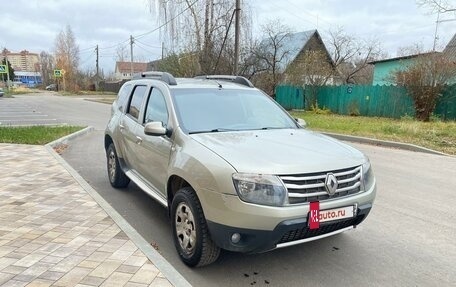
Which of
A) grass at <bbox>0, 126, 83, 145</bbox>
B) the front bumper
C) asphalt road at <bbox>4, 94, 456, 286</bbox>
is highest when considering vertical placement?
the front bumper

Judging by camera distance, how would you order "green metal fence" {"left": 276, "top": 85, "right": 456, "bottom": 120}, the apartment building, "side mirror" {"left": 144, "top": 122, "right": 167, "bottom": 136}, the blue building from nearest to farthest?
"side mirror" {"left": 144, "top": 122, "right": 167, "bottom": 136}
"green metal fence" {"left": 276, "top": 85, "right": 456, "bottom": 120}
the blue building
the apartment building

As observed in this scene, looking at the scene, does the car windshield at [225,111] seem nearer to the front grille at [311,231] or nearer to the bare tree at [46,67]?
the front grille at [311,231]

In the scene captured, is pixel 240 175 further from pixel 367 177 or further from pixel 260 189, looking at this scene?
pixel 367 177

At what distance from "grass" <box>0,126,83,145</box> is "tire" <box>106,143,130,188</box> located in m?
4.32

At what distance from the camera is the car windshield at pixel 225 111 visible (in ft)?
12.8

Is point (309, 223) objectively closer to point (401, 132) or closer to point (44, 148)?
point (44, 148)

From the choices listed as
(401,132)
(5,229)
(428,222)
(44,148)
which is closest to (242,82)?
(428,222)

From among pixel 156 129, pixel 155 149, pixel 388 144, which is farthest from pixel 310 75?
pixel 156 129

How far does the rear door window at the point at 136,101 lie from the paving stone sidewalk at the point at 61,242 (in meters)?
1.31

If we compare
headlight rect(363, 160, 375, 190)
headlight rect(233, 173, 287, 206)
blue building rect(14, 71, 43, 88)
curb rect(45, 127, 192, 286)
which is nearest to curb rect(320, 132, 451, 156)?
headlight rect(363, 160, 375, 190)

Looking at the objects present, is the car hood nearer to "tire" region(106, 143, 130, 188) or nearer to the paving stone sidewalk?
the paving stone sidewalk

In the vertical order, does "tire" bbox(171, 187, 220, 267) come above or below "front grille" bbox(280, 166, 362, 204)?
below

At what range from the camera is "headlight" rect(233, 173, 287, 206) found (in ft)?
9.21

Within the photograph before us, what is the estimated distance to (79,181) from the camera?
5801 millimetres
